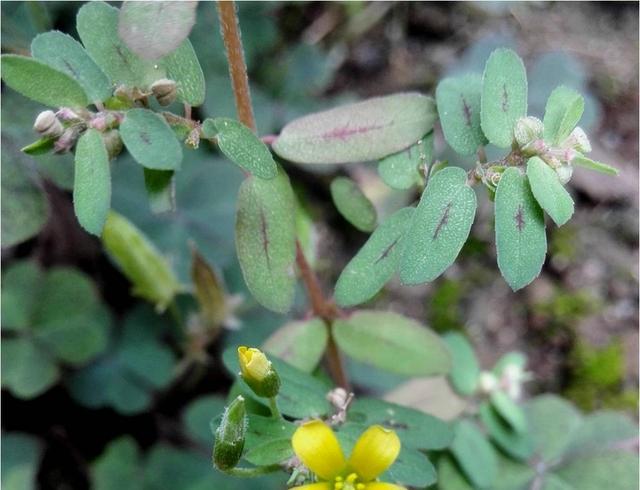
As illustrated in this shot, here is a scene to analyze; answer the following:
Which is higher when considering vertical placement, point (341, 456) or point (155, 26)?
point (155, 26)

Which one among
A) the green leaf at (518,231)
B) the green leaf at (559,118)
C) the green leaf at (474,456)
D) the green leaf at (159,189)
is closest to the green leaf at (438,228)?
the green leaf at (518,231)

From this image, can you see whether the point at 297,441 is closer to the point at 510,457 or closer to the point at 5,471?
the point at 510,457

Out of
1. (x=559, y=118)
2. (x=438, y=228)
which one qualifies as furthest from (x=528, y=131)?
(x=438, y=228)

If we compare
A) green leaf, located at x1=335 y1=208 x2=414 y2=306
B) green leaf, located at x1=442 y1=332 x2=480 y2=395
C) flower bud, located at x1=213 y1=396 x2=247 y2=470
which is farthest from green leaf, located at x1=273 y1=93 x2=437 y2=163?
green leaf, located at x1=442 y1=332 x2=480 y2=395

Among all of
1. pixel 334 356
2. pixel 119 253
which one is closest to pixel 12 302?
pixel 119 253

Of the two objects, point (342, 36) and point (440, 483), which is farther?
point (342, 36)

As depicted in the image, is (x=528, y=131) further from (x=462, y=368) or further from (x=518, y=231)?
(x=462, y=368)

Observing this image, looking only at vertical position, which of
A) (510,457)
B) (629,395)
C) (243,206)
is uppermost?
(243,206)

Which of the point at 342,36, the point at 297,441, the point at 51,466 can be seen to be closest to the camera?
the point at 297,441
